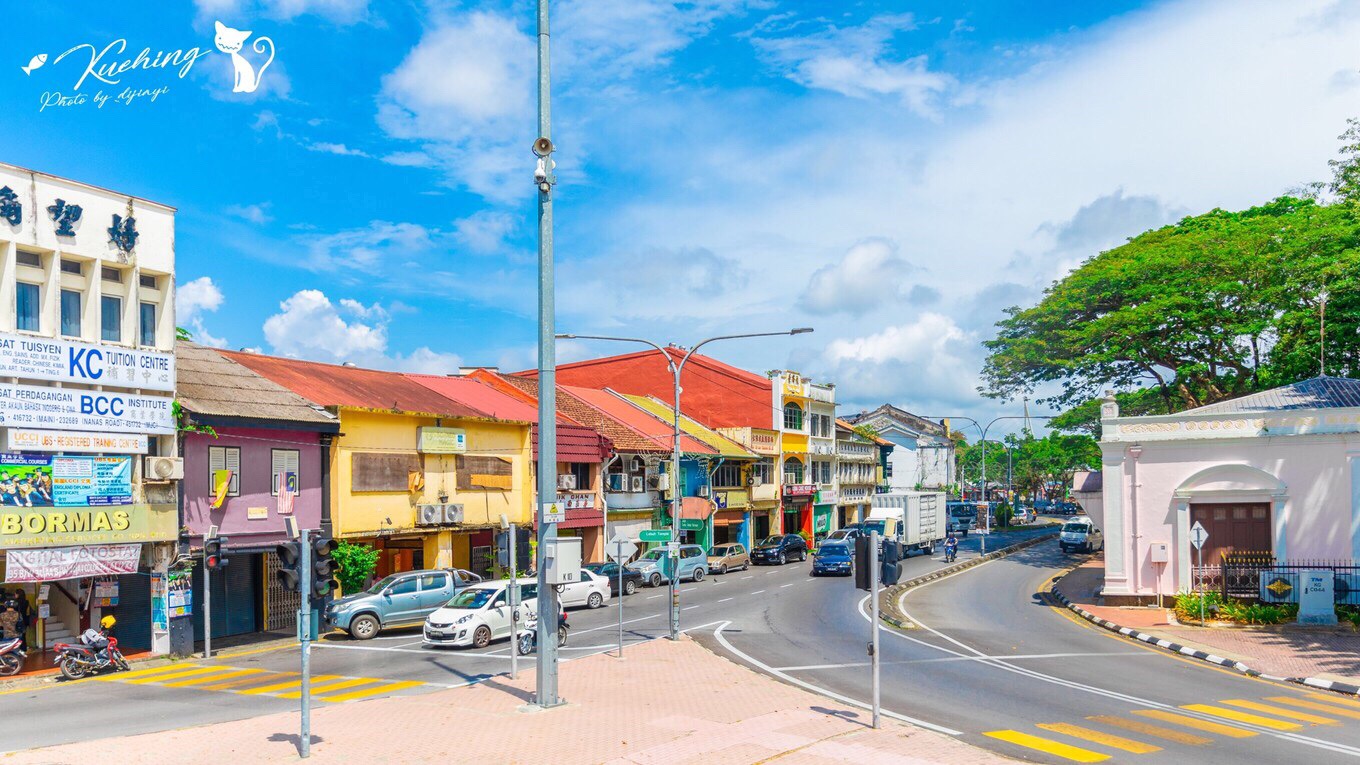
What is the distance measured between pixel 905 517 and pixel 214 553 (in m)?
37.2

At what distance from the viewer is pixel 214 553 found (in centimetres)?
2597

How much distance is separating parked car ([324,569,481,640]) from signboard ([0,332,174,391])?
7.34 m

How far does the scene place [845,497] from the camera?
7375 centimetres

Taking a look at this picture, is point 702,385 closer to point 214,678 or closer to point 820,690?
point 214,678

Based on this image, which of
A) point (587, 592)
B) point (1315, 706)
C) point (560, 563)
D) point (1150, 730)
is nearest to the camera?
point (1150, 730)

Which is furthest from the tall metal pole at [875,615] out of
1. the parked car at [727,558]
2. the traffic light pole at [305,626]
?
the parked car at [727,558]

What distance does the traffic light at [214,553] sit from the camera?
25625 mm

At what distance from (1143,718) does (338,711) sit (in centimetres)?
1288

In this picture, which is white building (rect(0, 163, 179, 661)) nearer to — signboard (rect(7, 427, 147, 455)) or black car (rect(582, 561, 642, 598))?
signboard (rect(7, 427, 147, 455))

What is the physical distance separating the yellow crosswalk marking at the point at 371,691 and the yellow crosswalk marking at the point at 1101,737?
465 inches

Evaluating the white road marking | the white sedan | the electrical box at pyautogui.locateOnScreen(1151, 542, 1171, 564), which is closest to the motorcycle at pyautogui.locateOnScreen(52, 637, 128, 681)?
the white sedan

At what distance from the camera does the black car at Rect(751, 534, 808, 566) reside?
52.4m

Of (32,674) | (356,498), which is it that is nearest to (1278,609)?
(356,498)

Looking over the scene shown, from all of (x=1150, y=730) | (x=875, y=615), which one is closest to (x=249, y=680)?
(x=875, y=615)
